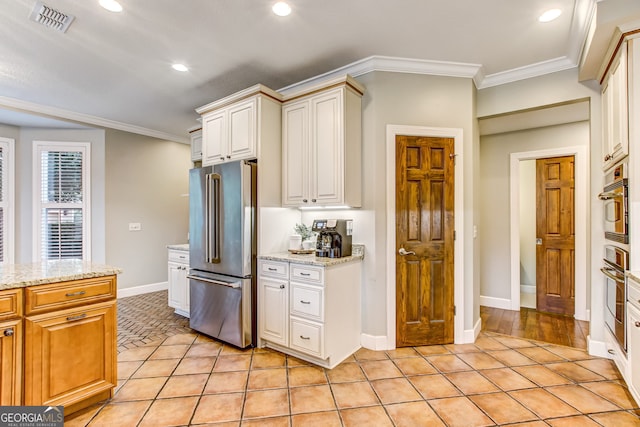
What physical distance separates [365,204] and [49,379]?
2.62 meters

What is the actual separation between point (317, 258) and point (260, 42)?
77.3 inches

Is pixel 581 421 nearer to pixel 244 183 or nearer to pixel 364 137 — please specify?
pixel 364 137

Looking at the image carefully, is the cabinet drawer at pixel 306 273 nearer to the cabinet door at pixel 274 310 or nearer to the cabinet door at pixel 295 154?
the cabinet door at pixel 274 310

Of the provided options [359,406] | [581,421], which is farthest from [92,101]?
[581,421]

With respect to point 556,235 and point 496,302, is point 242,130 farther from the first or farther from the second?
point 556,235

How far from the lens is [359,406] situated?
6.95ft

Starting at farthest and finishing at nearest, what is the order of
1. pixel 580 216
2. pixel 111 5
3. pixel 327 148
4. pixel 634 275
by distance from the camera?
pixel 580 216 < pixel 327 148 < pixel 111 5 < pixel 634 275

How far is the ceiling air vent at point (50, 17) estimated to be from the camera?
7.35ft

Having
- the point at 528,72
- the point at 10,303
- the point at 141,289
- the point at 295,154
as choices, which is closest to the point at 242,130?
the point at 295,154

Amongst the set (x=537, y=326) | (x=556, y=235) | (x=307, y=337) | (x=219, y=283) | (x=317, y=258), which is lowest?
(x=537, y=326)

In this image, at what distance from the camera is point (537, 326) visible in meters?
3.63

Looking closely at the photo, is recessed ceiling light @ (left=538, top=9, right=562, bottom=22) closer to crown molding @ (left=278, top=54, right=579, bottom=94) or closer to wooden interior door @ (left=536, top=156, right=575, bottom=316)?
crown molding @ (left=278, top=54, right=579, bottom=94)

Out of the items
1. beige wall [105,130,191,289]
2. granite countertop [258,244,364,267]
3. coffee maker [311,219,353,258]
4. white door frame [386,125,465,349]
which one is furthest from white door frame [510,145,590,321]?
beige wall [105,130,191,289]

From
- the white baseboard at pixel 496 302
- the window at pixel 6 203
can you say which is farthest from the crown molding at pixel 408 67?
the window at pixel 6 203
